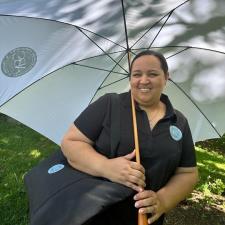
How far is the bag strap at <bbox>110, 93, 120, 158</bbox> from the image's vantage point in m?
2.35

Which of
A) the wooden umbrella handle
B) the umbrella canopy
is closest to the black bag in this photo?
the wooden umbrella handle

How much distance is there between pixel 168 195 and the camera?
2.35 meters

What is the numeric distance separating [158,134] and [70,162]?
1.69 ft

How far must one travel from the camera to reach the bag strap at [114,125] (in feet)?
7.70

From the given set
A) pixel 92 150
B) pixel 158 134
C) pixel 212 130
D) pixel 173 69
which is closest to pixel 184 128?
pixel 158 134

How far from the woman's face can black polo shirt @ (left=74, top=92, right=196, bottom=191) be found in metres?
0.07

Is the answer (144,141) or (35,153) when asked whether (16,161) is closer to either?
(35,153)

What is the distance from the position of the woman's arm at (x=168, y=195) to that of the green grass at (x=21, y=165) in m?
2.35

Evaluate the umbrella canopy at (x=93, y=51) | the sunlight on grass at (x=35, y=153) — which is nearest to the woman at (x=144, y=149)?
the umbrella canopy at (x=93, y=51)

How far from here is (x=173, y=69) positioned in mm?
3617

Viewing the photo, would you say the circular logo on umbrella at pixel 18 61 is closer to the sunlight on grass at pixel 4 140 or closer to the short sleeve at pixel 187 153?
the short sleeve at pixel 187 153

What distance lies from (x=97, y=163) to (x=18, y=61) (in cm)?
122

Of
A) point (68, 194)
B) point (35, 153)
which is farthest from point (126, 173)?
point (35, 153)

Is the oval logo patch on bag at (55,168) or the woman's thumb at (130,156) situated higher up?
the oval logo patch on bag at (55,168)
